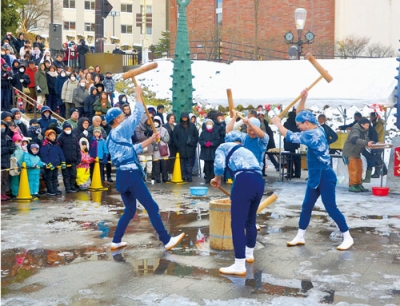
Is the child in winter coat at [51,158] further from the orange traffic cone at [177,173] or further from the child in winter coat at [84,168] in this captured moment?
the orange traffic cone at [177,173]

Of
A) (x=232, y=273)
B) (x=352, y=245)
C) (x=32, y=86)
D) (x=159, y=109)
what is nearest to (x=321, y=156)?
(x=352, y=245)

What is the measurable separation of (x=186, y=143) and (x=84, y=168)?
9.94 feet

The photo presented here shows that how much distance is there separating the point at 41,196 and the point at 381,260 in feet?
26.2

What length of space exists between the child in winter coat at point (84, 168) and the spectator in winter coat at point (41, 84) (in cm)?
596

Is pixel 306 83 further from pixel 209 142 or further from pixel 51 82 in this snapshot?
pixel 51 82

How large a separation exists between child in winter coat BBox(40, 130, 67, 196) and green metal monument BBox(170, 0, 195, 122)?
637cm

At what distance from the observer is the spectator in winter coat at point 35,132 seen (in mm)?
14836

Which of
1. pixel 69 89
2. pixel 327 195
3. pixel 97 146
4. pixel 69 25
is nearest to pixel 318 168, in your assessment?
pixel 327 195

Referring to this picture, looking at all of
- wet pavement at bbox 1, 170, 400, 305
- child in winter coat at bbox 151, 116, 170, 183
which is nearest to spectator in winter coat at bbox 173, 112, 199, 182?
child in winter coat at bbox 151, 116, 170, 183

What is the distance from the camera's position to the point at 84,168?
50.6ft

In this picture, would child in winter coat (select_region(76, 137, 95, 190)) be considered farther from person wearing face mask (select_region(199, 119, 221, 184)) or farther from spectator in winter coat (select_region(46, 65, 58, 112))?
spectator in winter coat (select_region(46, 65, 58, 112))

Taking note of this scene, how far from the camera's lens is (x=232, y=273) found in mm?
7965

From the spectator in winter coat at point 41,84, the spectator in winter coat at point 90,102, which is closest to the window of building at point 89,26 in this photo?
the spectator in winter coat at point 41,84

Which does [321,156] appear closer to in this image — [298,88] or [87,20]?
[298,88]
